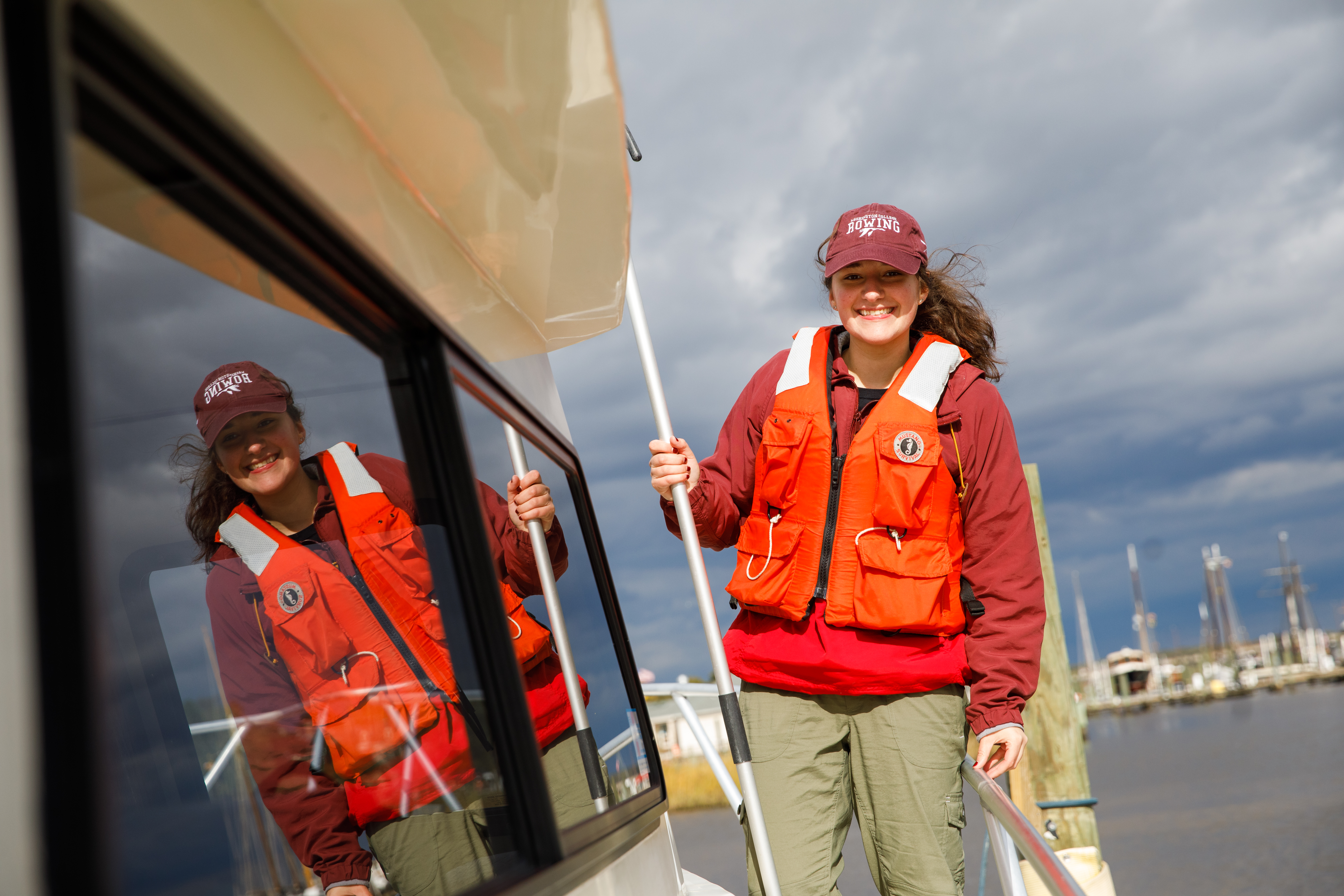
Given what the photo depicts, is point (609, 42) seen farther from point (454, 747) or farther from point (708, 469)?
point (708, 469)

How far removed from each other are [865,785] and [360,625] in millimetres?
1331

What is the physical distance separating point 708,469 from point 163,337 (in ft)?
4.96

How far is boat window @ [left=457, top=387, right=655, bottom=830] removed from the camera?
1646 millimetres

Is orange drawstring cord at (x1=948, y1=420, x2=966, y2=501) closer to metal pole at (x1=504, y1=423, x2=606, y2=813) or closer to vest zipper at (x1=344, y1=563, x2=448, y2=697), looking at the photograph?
metal pole at (x1=504, y1=423, x2=606, y2=813)

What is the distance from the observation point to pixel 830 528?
8.06 feet

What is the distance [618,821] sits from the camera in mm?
1836

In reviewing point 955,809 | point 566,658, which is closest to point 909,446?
point 955,809

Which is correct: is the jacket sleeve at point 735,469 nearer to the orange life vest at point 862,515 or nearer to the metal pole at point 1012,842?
the orange life vest at point 862,515

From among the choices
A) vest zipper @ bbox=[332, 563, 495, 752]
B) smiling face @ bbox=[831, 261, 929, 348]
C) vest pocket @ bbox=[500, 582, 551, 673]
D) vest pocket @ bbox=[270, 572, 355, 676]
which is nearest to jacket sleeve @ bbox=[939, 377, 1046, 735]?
smiling face @ bbox=[831, 261, 929, 348]

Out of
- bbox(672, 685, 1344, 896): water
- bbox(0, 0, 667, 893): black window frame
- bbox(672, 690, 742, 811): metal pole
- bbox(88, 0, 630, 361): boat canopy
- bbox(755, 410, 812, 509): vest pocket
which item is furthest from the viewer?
bbox(672, 685, 1344, 896): water

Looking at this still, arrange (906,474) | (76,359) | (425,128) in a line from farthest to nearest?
1. (906,474)
2. (425,128)
3. (76,359)

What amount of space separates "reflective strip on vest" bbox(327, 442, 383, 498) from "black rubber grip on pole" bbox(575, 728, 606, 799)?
65 cm

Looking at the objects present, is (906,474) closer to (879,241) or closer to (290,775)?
(879,241)

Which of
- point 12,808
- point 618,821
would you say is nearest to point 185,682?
point 618,821
